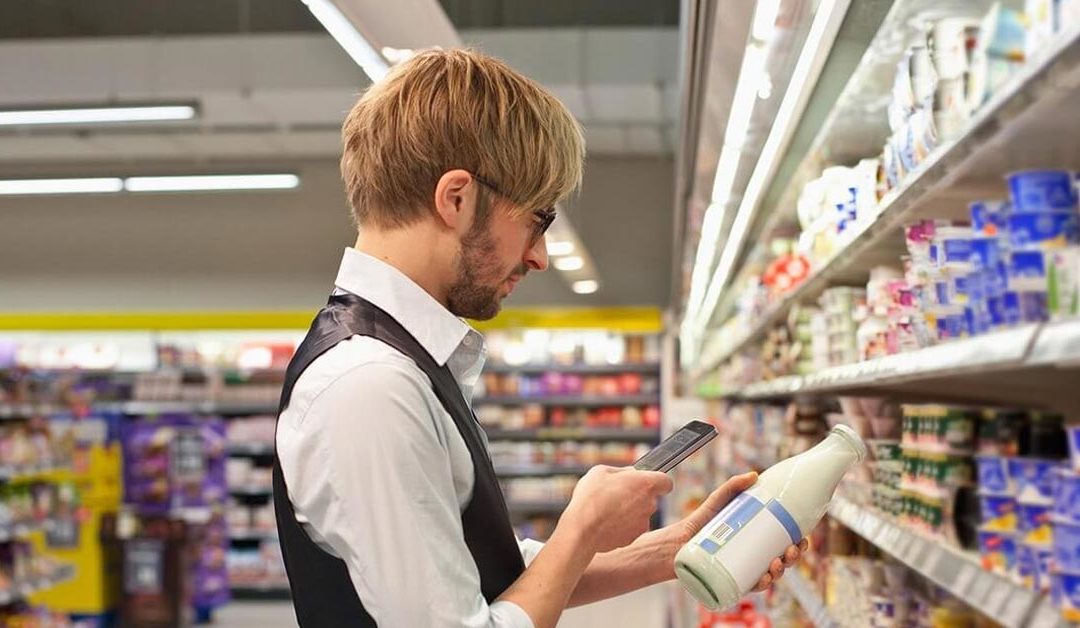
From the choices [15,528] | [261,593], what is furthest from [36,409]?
[261,593]

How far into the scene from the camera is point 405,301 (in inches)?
60.1

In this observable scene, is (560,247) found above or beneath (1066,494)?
above

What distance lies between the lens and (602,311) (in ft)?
42.9

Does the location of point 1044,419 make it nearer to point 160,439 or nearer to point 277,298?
point 160,439

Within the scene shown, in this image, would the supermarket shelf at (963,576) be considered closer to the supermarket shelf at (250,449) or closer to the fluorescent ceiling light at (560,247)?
the fluorescent ceiling light at (560,247)

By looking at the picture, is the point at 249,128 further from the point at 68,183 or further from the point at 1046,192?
the point at 1046,192

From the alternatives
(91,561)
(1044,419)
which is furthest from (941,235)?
(91,561)

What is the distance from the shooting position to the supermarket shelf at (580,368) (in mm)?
13305

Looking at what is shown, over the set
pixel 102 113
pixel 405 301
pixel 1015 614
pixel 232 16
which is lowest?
pixel 1015 614

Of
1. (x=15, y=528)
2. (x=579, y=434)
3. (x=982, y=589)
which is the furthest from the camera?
(x=579, y=434)

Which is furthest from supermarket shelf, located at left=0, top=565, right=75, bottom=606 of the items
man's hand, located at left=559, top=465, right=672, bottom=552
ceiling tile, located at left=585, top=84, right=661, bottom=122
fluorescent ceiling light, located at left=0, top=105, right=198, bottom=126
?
man's hand, located at left=559, top=465, right=672, bottom=552

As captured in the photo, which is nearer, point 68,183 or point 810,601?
point 810,601

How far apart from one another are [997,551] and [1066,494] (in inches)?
11.0

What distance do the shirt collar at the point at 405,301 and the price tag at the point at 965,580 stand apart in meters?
0.77
